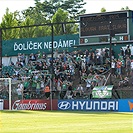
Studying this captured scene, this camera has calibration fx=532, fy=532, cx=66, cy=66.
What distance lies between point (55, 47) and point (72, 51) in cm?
390

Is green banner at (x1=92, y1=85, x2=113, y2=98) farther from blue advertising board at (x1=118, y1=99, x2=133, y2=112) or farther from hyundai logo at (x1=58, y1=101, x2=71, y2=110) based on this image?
hyundai logo at (x1=58, y1=101, x2=71, y2=110)

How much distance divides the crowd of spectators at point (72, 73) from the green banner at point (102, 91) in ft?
5.15

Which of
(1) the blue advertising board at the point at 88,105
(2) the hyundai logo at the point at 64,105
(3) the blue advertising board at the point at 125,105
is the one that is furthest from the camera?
(2) the hyundai logo at the point at 64,105

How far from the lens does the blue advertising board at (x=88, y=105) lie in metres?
36.4

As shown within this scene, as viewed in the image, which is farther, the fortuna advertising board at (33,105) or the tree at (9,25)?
the tree at (9,25)

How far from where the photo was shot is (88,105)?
37406 mm

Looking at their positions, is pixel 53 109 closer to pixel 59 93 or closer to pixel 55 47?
pixel 59 93

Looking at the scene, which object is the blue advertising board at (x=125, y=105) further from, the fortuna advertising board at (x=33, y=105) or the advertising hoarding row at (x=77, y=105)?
the fortuna advertising board at (x=33, y=105)

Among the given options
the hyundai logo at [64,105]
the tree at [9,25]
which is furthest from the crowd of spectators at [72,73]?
the tree at [9,25]

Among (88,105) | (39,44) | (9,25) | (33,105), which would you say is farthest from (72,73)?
(9,25)

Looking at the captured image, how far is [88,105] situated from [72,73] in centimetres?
576

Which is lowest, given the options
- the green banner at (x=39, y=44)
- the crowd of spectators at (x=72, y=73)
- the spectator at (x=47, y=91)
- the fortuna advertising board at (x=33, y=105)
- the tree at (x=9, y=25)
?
the fortuna advertising board at (x=33, y=105)

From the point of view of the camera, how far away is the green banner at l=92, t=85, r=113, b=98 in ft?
121

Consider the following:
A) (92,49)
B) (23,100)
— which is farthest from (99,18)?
(23,100)
